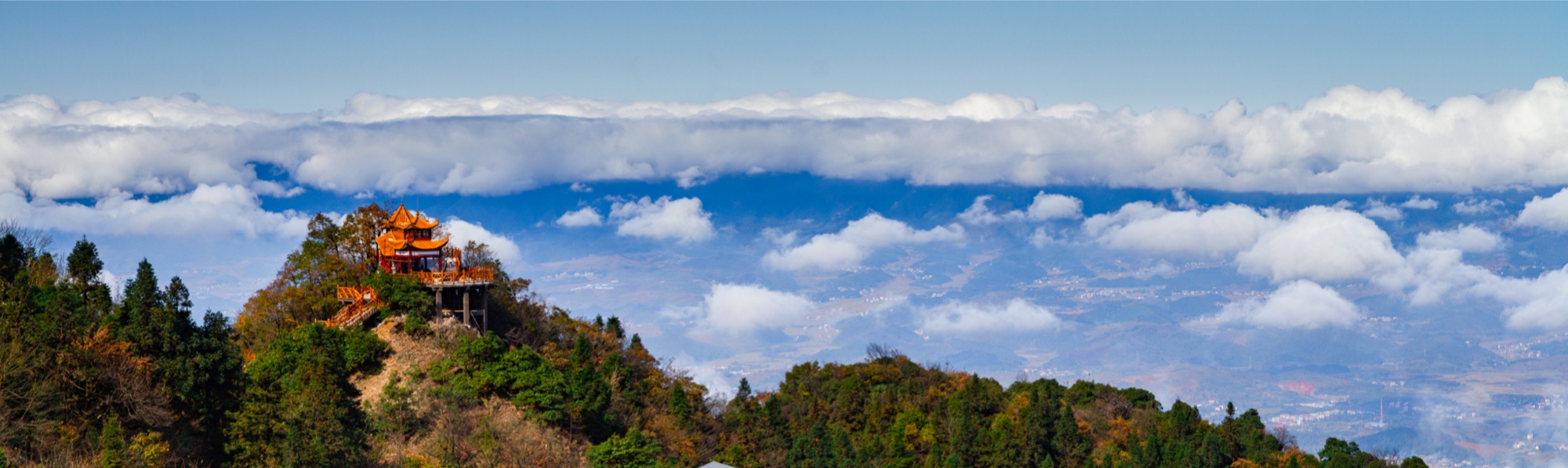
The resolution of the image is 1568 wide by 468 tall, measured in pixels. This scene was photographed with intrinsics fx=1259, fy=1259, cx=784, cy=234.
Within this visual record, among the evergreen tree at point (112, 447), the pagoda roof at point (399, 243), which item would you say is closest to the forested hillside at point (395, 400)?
the evergreen tree at point (112, 447)

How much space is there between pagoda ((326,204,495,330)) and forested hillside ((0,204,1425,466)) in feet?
2.49

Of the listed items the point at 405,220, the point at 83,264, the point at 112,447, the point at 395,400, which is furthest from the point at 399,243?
the point at 112,447

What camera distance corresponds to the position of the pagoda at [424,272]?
57.2 metres

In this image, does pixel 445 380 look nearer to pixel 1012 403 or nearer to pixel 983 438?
pixel 983 438

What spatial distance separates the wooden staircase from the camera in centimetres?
5625

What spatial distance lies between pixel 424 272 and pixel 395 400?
9233mm

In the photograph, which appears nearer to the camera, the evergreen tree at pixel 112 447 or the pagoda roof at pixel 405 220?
the evergreen tree at pixel 112 447

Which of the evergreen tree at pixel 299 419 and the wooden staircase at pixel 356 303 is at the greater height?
the wooden staircase at pixel 356 303

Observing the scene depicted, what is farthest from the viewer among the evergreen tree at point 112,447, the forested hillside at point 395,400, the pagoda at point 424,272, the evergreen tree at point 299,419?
the pagoda at point 424,272

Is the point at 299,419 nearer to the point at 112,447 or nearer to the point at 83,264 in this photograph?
the point at 112,447

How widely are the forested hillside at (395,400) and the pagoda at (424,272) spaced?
760 millimetres

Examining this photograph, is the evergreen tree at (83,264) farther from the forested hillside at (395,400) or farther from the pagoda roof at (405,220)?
the pagoda roof at (405,220)

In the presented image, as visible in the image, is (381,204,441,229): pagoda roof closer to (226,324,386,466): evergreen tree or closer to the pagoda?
the pagoda

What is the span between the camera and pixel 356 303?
5716cm
